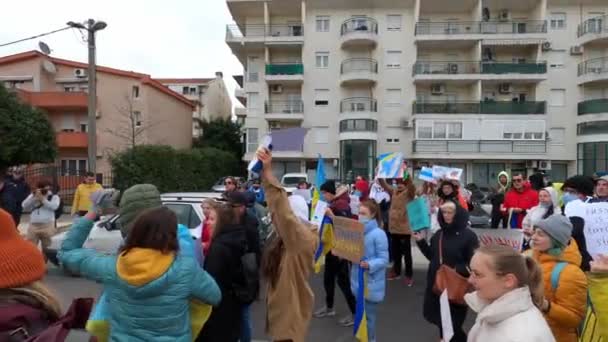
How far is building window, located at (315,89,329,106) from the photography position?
3797 cm

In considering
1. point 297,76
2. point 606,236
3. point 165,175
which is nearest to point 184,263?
point 606,236

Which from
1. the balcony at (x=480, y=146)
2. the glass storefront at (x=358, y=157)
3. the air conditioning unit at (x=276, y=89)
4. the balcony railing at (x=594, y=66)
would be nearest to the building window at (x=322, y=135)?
the glass storefront at (x=358, y=157)

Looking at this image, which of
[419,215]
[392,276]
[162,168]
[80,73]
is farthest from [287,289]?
[80,73]

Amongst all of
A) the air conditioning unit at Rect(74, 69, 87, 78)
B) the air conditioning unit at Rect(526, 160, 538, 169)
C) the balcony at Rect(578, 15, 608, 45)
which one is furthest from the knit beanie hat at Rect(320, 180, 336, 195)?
the balcony at Rect(578, 15, 608, 45)

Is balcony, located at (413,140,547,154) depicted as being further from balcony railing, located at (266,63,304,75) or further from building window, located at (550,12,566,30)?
balcony railing, located at (266,63,304,75)

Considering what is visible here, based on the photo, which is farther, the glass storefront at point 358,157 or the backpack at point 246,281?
the glass storefront at point 358,157

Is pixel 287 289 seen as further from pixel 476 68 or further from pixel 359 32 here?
pixel 476 68

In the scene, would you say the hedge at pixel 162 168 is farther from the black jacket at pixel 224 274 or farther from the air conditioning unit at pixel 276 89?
the black jacket at pixel 224 274

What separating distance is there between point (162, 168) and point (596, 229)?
18653 millimetres

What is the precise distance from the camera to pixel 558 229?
2975mm

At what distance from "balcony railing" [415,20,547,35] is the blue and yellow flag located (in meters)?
34.8

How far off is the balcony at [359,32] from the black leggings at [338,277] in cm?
3261

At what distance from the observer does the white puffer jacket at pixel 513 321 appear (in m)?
1.96

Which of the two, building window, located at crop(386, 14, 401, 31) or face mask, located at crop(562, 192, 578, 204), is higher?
building window, located at crop(386, 14, 401, 31)
